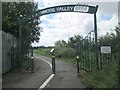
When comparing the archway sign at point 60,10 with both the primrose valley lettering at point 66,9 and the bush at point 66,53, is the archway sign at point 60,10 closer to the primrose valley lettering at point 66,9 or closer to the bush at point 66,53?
the primrose valley lettering at point 66,9

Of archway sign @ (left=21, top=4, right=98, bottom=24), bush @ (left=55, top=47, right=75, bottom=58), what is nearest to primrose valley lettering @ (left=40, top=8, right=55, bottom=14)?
archway sign @ (left=21, top=4, right=98, bottom=24)

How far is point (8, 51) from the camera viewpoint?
27.2 metres

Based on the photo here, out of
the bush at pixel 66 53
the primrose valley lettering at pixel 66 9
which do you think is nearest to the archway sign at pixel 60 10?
the primrose valley lettering at pixel 66 9

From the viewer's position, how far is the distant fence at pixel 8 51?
82.6 ft

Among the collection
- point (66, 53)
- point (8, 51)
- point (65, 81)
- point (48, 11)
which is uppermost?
point (48, 11)

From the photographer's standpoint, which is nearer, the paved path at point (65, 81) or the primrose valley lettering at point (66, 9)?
the paved path at point (65, 81)

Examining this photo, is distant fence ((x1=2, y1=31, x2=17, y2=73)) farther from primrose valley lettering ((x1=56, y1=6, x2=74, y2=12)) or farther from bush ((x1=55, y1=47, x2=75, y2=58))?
bush ((x1=55, y1=47, x2=75, y2=58))

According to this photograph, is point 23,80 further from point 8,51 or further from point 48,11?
point 48,11

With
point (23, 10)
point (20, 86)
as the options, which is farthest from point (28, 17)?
point (20, 86)

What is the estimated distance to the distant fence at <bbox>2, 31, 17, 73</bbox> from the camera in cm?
2519

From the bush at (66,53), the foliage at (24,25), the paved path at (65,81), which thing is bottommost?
the paved path at (65,81)

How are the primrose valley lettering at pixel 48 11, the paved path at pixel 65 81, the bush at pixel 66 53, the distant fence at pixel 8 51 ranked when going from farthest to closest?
the bush at pixel 66 53
the primrose valley lettering at pixel 48 11
the distant fence at pixel 8 51
the paved path at pixel 65 81

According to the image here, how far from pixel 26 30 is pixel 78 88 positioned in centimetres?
1865

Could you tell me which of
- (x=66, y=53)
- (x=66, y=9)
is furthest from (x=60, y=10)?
(x=66, y=53)
